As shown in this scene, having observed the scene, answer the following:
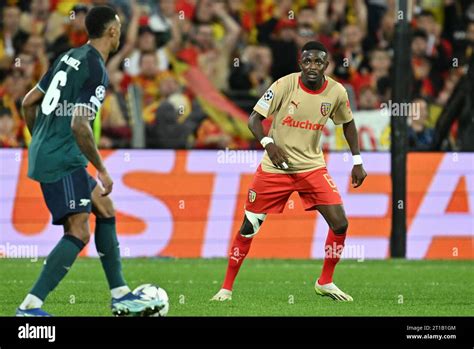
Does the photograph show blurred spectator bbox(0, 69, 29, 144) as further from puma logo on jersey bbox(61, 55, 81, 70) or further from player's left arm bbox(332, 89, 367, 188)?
puma logo on jersey bbox(61, 55, 81, 70)

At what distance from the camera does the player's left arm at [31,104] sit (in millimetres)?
9367

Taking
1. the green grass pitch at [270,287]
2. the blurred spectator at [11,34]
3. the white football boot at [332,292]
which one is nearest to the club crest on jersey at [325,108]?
the white football boot at [332,292]

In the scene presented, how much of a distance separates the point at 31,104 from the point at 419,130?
9654 millimetres

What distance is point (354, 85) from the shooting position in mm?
19500

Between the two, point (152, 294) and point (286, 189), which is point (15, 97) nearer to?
point (286, 189)

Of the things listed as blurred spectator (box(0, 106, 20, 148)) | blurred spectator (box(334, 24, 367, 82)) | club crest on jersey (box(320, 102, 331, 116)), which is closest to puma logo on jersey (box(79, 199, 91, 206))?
club crest on jersey (box(320, 102, 331, 116))

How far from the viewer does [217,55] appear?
19.6 meters

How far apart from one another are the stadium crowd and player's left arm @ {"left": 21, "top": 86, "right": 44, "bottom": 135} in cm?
786

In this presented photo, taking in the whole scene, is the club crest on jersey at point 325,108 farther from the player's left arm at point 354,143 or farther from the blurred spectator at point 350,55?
the blurred spectator at point 350,55

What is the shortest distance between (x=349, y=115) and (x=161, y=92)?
729 centimetres

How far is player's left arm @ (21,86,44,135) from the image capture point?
9367 millimetres

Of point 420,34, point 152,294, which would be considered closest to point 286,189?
point 152,294

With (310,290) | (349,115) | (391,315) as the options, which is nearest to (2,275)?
(310,290)
